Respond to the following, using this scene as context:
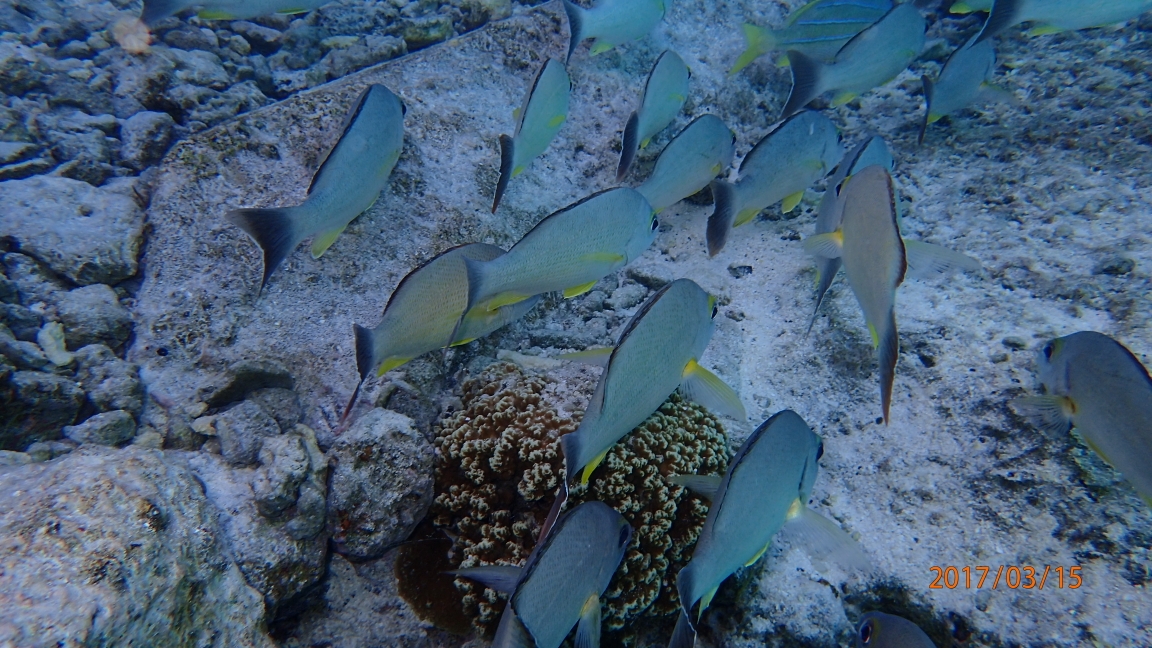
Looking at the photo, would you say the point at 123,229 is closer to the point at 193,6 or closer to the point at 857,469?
the point at 193,6

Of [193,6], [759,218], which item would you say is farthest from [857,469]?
[193,6]

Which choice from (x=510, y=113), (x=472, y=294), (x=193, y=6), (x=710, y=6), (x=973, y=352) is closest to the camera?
(x=472, y=294)

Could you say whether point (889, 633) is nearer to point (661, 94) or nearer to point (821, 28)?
point (661, 94)

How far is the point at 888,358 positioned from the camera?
1.78 m

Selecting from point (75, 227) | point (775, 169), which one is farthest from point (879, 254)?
point (75, 227)

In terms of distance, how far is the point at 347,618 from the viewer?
2633mm

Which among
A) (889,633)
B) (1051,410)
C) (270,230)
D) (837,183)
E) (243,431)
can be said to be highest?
(270,230)

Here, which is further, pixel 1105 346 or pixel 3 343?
pixel 3 343

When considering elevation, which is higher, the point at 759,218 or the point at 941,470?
the point at 759,218

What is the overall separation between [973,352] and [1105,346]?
0.68m

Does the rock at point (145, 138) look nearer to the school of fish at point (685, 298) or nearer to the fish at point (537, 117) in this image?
the school of fish at point (685, 298)

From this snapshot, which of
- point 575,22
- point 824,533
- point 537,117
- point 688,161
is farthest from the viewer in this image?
point 575,22

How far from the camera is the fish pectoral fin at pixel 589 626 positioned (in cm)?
192

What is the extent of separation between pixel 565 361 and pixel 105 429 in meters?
2.33
